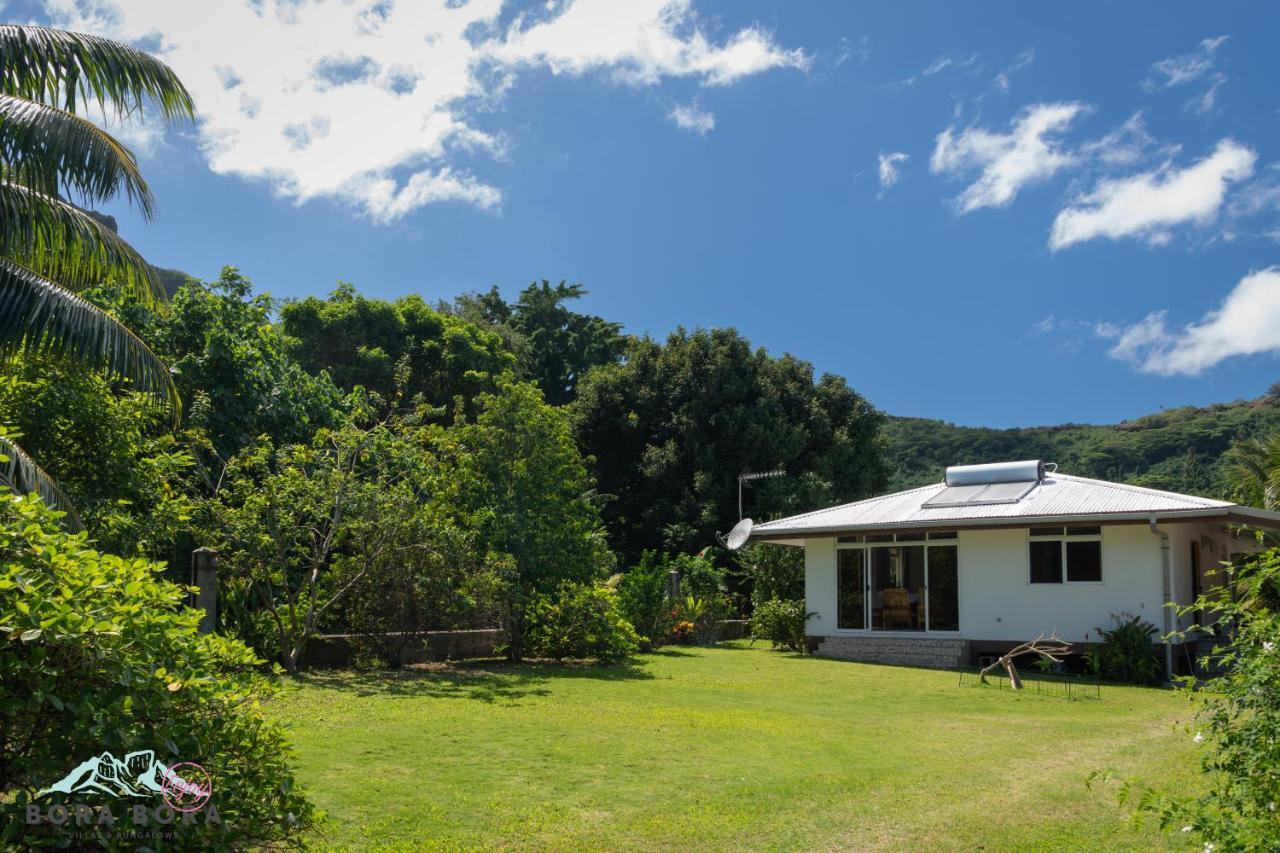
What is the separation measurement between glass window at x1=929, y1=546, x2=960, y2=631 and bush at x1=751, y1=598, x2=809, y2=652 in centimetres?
283

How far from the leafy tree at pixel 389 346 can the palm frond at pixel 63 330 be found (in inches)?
875

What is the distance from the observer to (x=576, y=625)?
57.7 feet

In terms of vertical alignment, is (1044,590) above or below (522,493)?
below

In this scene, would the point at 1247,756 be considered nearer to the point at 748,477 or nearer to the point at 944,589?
the point at 944,589

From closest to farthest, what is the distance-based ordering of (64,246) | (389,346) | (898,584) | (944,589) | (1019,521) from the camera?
1. (64,246)
2. (1019,521)
3. (944,589)
4. (898,584)
5. (389,346)

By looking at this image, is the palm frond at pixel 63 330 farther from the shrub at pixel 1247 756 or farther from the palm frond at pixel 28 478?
the shrub at pixel 1247 756

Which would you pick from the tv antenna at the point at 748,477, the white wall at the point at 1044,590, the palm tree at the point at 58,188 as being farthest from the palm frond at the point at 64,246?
the tv antenna at the point at 748,477

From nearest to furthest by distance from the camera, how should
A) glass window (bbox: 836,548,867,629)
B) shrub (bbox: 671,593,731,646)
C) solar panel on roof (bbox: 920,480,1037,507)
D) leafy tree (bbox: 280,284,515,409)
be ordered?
solar panel on roof (bbox: 920,480,1037,507) < glass window (bbox: 836,548,867,629) < shrub (bbox: 671,593,731,646) < leafy tree (bbox: 280,284,515,409)

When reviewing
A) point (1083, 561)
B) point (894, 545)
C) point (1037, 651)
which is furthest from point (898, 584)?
point (1037, 651)

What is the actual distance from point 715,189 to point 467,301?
24193 mm

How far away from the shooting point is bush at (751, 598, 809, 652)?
2227 centimetres

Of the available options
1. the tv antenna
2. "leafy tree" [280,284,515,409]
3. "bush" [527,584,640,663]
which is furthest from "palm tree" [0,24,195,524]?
"leafy tree" [280,284,515,409]

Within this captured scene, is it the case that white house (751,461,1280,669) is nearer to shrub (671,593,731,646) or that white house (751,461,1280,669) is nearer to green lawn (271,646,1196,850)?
shrub (671,593,731,646)

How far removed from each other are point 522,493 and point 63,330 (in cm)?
851
